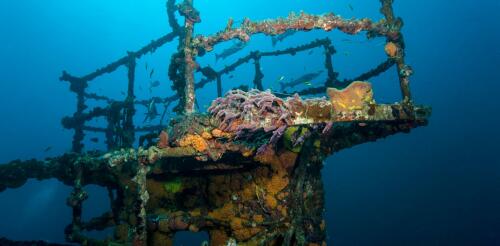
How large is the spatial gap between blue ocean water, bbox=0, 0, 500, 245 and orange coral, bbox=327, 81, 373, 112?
500 centimetres

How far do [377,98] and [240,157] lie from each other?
103 m

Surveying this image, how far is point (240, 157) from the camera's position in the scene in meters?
5.32

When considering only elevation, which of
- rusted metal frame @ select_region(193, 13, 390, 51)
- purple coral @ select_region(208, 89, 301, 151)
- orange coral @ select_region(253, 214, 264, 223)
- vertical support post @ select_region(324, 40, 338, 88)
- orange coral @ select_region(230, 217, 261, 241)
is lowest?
orange coral @ select_region(230, 217, 261, 241)

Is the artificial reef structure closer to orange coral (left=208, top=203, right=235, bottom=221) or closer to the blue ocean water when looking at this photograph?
orange coral (left=208, top=203, right=235, bottom=221)

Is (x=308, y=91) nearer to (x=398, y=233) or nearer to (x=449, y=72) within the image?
(x=398, y=233)

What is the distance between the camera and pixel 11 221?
57.1 m

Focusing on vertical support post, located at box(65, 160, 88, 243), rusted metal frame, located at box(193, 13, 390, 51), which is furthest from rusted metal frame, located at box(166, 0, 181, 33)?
vertical support post, located at box(65, 160, 88, 243)

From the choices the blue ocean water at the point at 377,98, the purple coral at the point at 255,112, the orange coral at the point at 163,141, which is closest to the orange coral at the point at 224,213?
the orange coral at the point at 163,141

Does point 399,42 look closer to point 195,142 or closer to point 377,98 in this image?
point 195,142

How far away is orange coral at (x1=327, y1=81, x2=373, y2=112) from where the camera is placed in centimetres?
378

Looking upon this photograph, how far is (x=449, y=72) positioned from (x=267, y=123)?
10740cm

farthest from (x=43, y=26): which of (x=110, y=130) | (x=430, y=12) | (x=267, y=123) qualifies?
(x=267, y=123)

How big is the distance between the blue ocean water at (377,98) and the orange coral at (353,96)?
5.00m

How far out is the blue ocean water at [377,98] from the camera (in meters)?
39.5
